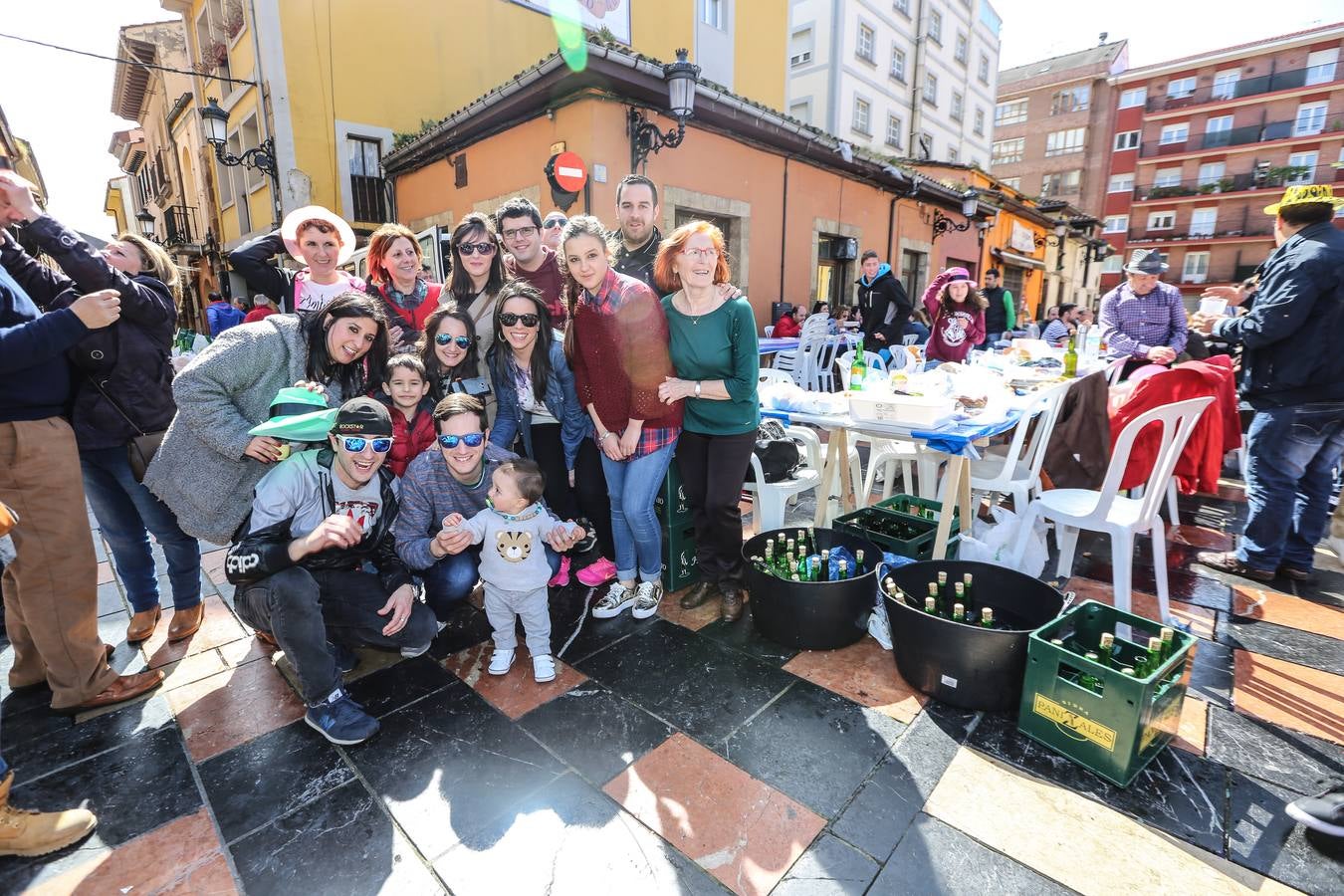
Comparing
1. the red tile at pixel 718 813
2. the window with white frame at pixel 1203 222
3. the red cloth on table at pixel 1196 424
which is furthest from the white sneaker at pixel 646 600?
the window with white frame at pixel 1203 222

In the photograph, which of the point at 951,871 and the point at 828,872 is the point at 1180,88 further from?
the point at 828,872

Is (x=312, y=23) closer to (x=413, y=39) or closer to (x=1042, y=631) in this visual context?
(x=413, y=39)

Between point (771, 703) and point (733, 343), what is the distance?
4.80ft

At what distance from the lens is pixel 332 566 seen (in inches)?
90.4

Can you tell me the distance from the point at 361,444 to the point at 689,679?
1518 millimetres

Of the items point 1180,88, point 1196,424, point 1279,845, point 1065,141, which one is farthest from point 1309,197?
point 1180,88

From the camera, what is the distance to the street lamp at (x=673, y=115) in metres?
6.37

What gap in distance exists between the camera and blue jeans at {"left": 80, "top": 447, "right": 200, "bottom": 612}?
8.07ft

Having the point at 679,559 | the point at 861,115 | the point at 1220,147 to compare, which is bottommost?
the point at 679,559

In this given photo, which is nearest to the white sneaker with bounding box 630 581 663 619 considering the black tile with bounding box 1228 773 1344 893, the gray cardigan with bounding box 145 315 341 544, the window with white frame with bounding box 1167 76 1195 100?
the gray cardigan with bounding box 145 315 341 544

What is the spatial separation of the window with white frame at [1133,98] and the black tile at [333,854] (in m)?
43.1

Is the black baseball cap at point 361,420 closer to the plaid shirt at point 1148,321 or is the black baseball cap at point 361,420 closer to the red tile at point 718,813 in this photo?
the red tile at point 718,813

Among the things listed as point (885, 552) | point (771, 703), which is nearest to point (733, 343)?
point (885, 552)

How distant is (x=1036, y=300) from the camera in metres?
20.0
